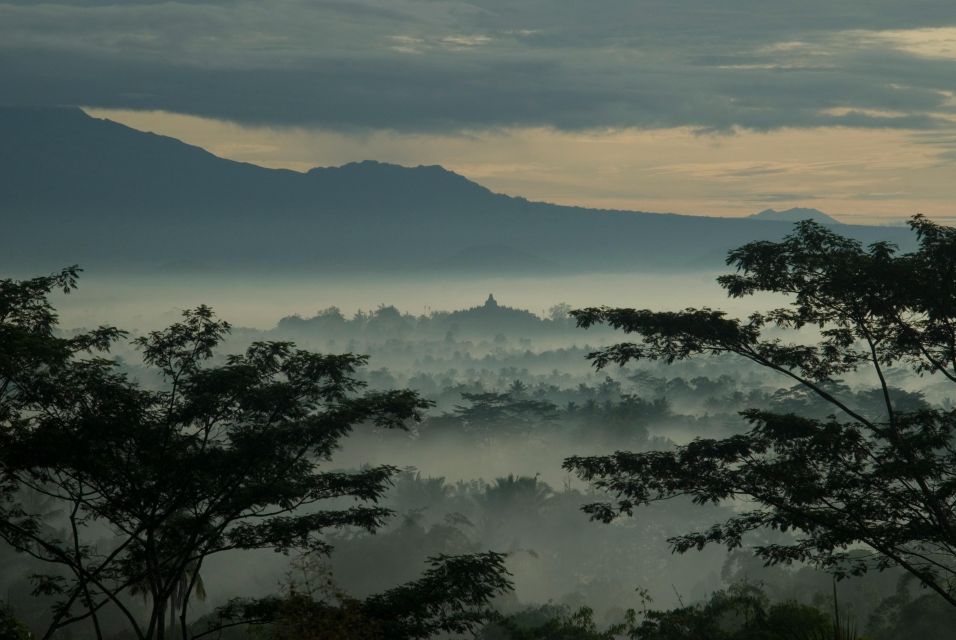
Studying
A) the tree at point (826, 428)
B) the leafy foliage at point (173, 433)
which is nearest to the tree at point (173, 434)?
the leafy foliage at point (173, 433)

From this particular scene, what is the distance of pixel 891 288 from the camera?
15289 mm

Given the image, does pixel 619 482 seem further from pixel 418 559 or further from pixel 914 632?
pixel 418 559

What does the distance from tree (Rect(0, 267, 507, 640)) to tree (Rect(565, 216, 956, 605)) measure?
3.22 meters

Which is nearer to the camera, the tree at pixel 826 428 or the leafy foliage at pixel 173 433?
the tree at pixel 826 428

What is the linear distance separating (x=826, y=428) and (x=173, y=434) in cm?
965

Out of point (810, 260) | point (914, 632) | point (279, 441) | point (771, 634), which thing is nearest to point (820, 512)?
point (810, 260)

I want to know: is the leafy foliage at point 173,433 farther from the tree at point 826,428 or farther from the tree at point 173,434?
the tree at point 826,428

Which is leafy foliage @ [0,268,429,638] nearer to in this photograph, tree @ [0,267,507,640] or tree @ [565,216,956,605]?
tree @ [0,267,507,640]

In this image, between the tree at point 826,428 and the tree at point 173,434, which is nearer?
the tree at point 826,428

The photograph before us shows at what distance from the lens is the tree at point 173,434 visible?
1542cm

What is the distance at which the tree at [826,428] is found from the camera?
14047 millimetres

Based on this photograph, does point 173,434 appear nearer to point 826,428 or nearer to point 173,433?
point 173,433

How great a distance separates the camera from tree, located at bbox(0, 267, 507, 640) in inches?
607

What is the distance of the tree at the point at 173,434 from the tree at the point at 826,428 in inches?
127
